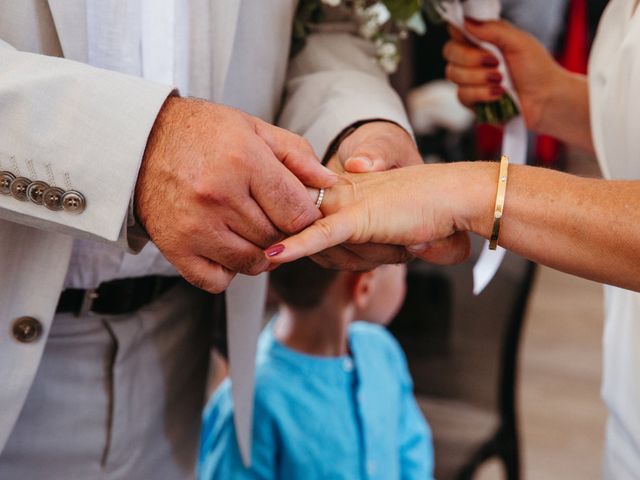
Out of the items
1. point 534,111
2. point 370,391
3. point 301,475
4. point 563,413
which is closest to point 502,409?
point 370,391

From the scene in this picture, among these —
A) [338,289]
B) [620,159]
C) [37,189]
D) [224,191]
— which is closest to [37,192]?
[37,189]

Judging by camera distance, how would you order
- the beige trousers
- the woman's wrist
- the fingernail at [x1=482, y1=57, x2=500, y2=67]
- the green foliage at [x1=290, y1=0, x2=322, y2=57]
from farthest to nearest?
the fingernail at [x1=482, y1=57, x2=500, y2=67], the green foliage at [x1=290, y1=0, x2=322, y2=57], the beige trousers, the woman's wrist

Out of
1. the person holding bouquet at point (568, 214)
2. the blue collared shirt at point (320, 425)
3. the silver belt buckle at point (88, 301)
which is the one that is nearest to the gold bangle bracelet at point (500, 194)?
the person holding bouquet at point (568, 214)

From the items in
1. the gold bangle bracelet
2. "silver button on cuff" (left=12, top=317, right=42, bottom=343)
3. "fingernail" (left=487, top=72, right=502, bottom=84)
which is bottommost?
"silver button on cuff" (left=12, top=317, right=42, bottom=343)

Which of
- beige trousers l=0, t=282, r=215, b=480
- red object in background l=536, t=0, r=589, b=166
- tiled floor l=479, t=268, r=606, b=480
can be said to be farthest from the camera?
red object in background l=536, t=0, r=589, b=166

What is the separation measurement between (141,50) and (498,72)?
2.21 feet

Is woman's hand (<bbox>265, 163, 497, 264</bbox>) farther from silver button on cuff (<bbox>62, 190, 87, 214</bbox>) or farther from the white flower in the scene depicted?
the white flower

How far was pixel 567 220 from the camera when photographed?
987 millimetres

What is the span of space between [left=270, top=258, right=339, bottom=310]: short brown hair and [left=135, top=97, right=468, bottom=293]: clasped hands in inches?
25.0

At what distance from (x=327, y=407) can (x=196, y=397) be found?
1.03ft

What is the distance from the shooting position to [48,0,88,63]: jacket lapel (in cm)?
104

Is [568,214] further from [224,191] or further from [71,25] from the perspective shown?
[71,25]

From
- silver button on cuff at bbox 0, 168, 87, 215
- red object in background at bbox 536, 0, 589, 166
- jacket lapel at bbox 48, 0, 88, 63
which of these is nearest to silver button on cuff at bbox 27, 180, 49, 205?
silver button on cuff at bbox 0, 168, 87, 215

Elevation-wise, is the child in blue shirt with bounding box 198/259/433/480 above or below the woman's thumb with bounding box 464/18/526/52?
below
